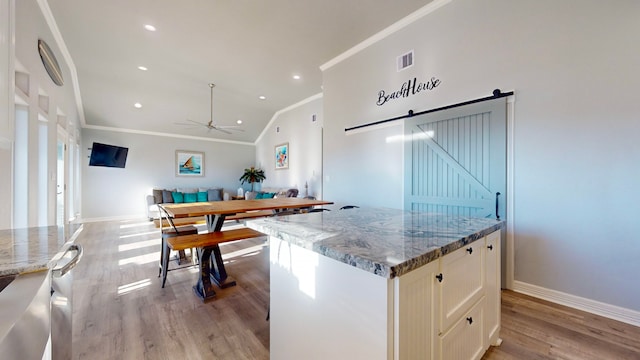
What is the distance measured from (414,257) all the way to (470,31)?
2.90m

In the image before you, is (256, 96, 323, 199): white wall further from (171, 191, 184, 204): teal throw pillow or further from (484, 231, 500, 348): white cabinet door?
(484, 231, 500, 348): white cabinet door


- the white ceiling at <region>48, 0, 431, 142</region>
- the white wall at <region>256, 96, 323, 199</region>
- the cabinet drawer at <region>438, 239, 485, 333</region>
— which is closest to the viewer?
the cabinet drawer at <region>438, 239, 485, 333</region>

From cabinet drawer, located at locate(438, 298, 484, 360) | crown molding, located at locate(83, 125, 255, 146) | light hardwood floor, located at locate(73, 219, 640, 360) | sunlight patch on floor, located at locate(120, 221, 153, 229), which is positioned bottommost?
light hardwood floor, located at locate(73, 219, 640, 360)

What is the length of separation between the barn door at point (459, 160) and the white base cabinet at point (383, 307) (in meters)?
1.20

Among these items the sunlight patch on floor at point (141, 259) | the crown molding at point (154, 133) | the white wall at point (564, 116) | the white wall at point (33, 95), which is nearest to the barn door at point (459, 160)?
the white wall at point (564, 116)

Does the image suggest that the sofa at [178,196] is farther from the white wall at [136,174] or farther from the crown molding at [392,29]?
the crown molding at [392,29]

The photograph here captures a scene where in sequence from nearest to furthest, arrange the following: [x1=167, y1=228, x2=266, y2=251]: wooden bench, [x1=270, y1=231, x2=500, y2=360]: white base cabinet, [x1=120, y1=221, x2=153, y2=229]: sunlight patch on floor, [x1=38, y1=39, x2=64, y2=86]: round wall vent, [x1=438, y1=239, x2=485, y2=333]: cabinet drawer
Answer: [x1=270, y1=231, x2=500, y2=360]: white base cabinet → [x1=438, y1=239, x2=485, y2=333]: cabinet drawer → [x1=167, y1=228, x2=266, y2=251]: wooden bench → [x1=38, y1=39, x2=64, y2=86]: round wall vent → [x1=120, y1=221, x2=153, y2=229]: sunlight patch on floor

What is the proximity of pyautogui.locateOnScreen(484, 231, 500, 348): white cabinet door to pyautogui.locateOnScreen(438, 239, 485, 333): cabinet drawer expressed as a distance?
92 millimetres

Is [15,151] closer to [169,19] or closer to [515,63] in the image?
[169,19]

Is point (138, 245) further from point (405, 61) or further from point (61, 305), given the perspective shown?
point (405, 61)

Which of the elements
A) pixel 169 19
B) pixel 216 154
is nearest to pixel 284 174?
pixel 216 154

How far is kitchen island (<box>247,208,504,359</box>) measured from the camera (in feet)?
2.80

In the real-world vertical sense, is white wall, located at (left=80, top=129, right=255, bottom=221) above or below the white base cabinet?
above

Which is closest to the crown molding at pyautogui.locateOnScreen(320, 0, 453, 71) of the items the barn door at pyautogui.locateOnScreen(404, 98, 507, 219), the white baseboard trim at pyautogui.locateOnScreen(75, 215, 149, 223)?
the barn door at pyautogui.locateOnScreen(404, 98, 507, 219)
